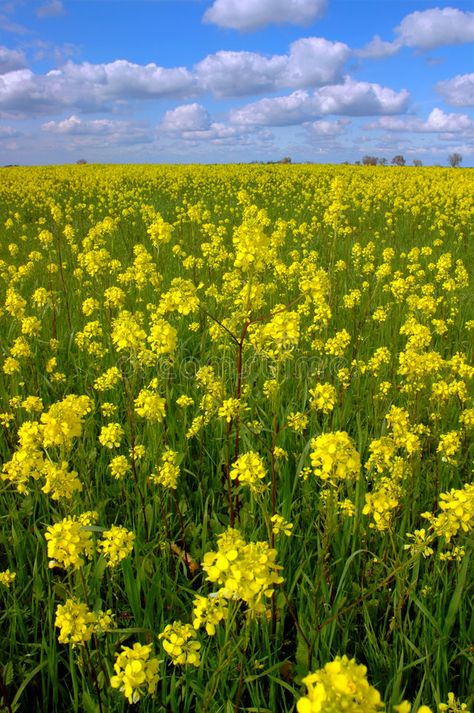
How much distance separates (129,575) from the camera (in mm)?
2508

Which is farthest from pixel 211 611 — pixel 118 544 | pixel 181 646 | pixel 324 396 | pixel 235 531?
pixel 324 396

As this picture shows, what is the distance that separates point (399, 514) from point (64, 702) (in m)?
2.02

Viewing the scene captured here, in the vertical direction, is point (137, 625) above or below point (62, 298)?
below

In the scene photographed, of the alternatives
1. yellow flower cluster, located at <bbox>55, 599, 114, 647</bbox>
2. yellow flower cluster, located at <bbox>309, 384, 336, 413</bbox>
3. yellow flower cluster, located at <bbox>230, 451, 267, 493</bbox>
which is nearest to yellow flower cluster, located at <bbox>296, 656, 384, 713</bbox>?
yellow flower cluster, located at <bbox>55, 599, 114, 647</bbox>

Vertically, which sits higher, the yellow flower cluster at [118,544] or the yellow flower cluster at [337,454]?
the yellow flower cluster at [337,454]

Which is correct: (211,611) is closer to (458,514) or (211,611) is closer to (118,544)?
(118,544)

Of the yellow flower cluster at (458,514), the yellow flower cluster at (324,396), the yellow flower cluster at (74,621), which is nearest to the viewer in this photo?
the yellow flower cluster at (74,621)

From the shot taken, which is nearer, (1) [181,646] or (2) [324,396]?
(1) [181,646]

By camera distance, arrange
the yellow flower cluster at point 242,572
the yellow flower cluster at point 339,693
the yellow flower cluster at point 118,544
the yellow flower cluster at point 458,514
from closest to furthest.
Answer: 1. the yellow flower cluster at point 339,693
2. the yellow flower cluster at point 242,572
3. the yellow flower cluster at point 458,514
4. the yellow flower cluster at point 118,544

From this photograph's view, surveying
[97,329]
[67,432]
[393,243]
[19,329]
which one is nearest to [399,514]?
[67,432]

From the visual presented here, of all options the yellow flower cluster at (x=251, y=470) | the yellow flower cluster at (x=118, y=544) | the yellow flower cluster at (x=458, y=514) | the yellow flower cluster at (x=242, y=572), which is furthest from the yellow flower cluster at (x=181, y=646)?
the yellow flower cluster at (x=458, y=514)

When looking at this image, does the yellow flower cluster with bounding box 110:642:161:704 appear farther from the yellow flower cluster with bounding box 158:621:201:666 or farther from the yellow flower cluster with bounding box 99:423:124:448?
the yellow flower cluster with bounding box 99:423:124:448

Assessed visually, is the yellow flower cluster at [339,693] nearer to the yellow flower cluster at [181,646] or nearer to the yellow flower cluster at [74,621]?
the yellow flower cluster at [181,646]

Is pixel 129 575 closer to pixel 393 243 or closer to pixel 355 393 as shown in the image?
pixel 355 393
